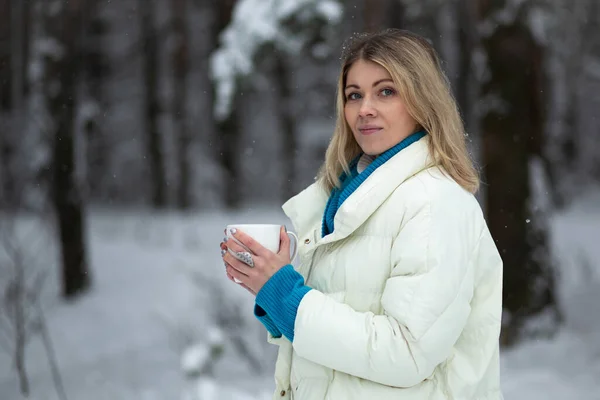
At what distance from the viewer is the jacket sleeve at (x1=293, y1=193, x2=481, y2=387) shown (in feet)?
→ 4.89

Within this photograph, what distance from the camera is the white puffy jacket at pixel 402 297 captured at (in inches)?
59.1

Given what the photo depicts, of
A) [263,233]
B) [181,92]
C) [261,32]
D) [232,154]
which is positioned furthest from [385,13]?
[263,233]

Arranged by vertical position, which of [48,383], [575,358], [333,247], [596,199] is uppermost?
[333,247]

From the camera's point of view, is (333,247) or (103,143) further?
(103,143)

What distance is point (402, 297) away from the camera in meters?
1.49

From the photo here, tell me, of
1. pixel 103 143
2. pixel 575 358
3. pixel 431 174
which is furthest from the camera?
pixel 103 143

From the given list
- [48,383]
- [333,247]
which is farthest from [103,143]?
[333,247]

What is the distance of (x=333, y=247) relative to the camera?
1745 millimetres

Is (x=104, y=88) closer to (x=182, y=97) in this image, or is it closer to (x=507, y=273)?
(x=182, y=97)

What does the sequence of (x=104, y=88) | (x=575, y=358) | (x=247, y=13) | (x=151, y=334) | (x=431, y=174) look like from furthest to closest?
(x=104, y=88) → (x=151, y=334) → (x=247, y=13) → (x=575, y=358) → (x=431, y=174)

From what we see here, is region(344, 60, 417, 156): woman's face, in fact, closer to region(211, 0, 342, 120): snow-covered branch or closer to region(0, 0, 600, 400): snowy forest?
region(0, 0, 600, 400): snowy forest

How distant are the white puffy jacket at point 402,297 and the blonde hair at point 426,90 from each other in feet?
0.14

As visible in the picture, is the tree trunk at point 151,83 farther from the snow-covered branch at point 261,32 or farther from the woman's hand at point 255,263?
the woman's hand at point 255,263

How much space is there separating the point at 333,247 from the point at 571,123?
20310 millimetres
